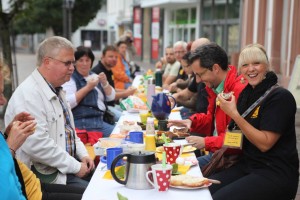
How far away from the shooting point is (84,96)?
16.3ft

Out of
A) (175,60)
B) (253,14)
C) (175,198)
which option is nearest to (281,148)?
(175,198)

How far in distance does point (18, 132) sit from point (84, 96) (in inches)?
89.4

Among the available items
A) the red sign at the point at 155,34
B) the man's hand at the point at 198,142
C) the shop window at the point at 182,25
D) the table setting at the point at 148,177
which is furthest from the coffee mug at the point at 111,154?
the red sign at the point at 155,34

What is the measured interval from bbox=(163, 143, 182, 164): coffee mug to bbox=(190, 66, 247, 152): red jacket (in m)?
0.59

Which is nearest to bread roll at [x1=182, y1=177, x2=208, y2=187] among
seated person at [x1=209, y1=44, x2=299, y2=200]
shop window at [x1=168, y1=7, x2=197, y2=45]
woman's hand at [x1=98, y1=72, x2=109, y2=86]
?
seated person at [x1=209, y1=44, x2=299, y2=200]

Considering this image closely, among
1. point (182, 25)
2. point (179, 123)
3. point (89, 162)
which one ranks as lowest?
point (89, 162)

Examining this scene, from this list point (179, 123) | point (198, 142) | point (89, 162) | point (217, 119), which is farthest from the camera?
point (179, 123)

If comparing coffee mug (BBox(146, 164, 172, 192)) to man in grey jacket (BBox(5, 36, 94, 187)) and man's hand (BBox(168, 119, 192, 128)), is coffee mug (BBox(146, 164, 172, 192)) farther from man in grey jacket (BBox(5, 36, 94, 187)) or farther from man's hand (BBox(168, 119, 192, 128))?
man's hand (BBox(168, 119, 192, 128))

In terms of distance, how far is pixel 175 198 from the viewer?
7.91 feet

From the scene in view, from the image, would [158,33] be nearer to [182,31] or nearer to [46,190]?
[182,31]

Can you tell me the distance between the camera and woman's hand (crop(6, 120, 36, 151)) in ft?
8.82

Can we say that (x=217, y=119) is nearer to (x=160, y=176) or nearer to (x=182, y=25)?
(x=160, y=176)

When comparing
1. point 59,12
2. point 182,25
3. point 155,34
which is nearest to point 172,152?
point 182,25

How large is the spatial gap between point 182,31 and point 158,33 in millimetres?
3747
